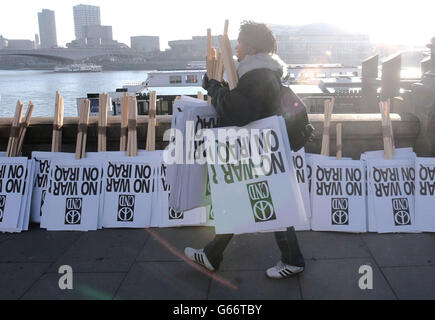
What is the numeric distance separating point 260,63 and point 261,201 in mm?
1021

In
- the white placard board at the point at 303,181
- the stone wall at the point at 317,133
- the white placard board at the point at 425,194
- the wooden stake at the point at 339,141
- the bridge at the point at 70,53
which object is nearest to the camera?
the white placard board at the point at 425,194

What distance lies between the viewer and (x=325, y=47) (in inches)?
4820

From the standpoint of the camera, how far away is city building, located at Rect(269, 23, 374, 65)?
120m

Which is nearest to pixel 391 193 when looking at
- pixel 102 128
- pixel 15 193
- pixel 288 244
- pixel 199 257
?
pixel 288 244

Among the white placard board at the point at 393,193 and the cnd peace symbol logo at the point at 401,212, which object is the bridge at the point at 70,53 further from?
the cnd peace symbol logo at the point at 401,212

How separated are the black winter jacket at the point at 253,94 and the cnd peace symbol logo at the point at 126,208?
6.68 ft

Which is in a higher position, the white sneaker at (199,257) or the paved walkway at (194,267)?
the white sneaker at (199,257)

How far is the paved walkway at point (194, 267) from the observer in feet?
11.5

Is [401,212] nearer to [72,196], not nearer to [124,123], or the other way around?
[124,123]

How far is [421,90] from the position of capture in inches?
217

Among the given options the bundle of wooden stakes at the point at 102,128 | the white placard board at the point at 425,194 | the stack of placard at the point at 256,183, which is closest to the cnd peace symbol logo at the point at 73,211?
the bundle of wooden stakes at the point at 102,128

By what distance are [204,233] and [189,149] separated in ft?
4.27

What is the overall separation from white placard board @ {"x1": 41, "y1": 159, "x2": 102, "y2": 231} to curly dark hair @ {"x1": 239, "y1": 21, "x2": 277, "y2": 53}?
2.49 m
